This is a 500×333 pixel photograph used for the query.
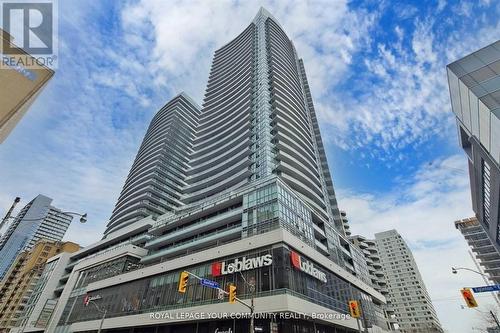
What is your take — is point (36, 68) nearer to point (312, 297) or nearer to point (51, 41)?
point (51, 41)

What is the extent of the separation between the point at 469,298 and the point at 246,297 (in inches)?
739

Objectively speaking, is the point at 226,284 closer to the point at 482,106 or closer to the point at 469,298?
the point at 469,298

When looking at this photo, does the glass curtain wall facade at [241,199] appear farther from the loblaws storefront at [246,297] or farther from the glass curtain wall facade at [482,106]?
the glass curtain wall facade at [482,106]

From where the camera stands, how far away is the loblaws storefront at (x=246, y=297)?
25.3m

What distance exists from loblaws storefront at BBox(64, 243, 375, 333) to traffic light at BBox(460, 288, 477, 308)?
13403mm

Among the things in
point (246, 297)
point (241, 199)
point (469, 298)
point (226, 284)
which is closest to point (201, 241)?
point (241, 199)

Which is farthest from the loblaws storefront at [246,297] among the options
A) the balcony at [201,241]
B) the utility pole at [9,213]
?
the utility pole at [9,213]

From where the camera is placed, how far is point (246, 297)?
2658cm

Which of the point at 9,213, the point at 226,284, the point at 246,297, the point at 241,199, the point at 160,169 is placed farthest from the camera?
the point at 160,169

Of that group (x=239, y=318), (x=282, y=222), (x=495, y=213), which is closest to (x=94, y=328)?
(x=239, y=318)

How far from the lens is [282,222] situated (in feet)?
106

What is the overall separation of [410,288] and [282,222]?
131m

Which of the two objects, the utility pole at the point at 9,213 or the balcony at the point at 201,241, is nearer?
the utility pole at the point at 9,213

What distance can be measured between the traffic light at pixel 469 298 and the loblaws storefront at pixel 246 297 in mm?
13403
